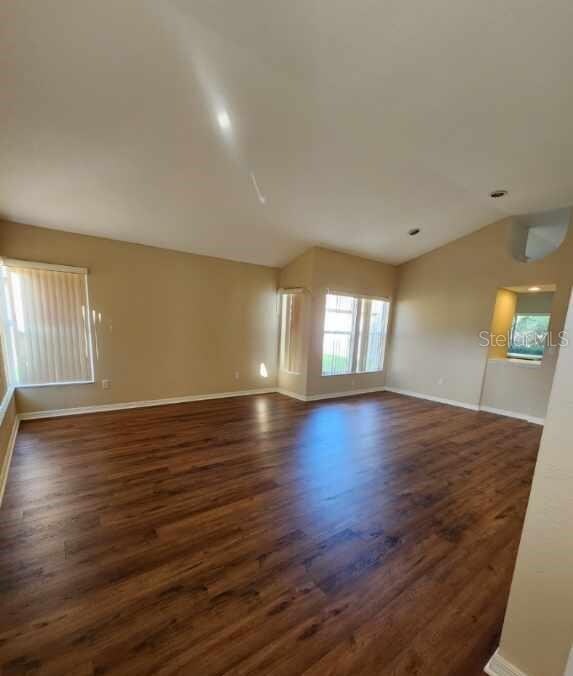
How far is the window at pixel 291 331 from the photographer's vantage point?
5199mm

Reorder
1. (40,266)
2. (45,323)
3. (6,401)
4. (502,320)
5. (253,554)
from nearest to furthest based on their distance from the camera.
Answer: (253,554) → (6,401) → (40,266) → (45,323) → (502,320)

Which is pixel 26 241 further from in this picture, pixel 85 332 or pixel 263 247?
pixel 263 247

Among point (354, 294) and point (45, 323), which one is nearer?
point (45, 323)

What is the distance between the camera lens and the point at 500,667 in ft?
3.67

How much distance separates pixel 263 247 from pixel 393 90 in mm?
2819

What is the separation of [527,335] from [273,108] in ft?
18.1

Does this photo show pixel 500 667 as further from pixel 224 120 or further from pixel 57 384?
pixel 57 384

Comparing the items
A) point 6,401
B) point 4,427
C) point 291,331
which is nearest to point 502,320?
point 291,331

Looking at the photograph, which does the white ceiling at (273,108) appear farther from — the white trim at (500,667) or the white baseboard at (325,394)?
the white trim at (500,667)

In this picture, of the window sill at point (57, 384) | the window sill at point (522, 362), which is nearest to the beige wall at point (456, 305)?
the window sill at point (522, 362)

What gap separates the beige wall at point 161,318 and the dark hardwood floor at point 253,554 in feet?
3.21

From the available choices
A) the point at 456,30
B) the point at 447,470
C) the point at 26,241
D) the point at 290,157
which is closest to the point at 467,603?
the point at 447,470

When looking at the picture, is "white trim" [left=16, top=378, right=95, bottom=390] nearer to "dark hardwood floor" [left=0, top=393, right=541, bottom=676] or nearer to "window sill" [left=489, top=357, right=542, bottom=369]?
"dark hardwood floor" [left=0, top=393, right=541, bottom=676]

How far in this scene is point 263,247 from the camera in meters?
4.63
